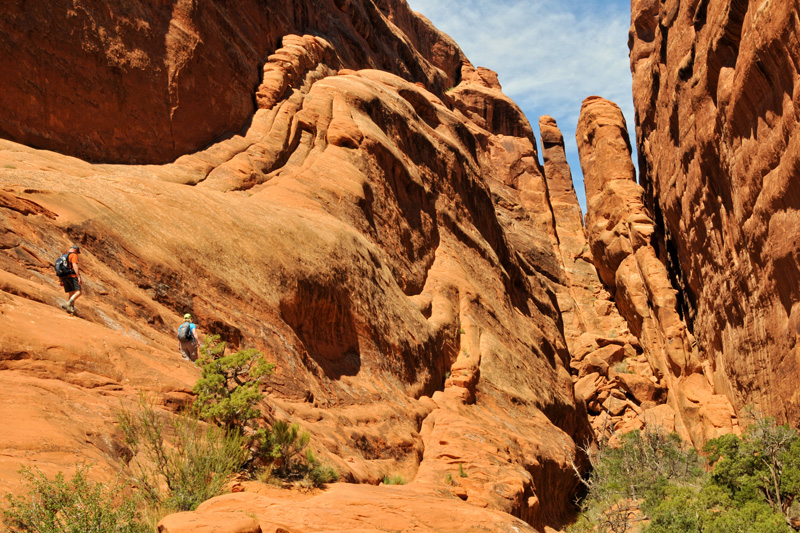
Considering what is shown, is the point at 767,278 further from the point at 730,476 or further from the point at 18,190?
the point at 18,190

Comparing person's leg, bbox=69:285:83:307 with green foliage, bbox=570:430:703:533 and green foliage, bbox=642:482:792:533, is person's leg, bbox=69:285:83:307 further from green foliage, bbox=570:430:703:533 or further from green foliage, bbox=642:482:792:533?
green foliage, bbox=570:430:703:533

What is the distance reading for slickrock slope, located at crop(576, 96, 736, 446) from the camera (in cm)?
3684

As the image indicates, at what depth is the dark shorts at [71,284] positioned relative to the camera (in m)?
9.77

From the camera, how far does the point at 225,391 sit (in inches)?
347

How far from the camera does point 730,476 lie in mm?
24203

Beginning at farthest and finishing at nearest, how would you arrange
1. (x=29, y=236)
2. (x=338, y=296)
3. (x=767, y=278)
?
(x=767, y=278), (x=338, y=296), (x=29, y=236)

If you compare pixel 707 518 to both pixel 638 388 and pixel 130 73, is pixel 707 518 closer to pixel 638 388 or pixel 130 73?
pixel 130 73

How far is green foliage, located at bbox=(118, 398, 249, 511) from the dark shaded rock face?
45.2 ft

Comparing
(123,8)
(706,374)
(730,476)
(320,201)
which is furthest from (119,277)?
(706,374)

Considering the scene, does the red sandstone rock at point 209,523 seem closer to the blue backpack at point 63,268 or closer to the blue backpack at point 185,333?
the blue backpack at point 185,333

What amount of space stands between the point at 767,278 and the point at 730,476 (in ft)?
25.5

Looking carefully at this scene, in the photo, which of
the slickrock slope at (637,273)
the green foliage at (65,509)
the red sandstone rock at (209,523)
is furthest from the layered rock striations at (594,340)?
the green foliage at (65,509)

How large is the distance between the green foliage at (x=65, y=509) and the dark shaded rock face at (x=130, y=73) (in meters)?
15.2

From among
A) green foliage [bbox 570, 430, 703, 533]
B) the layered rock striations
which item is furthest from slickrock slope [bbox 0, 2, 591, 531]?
the layered rock striations
